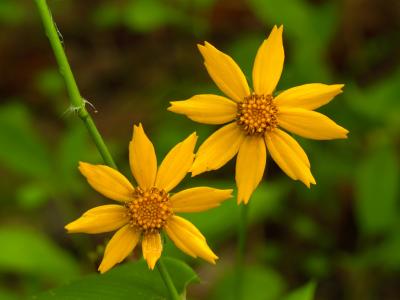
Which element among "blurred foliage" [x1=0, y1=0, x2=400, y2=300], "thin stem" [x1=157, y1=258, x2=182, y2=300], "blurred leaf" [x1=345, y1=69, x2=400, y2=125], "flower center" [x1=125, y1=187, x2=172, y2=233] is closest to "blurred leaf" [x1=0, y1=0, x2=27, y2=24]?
"blurred foliage" [x1=0, y1=0, x2=400, y2=300]

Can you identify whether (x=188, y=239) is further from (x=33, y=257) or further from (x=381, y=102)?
(x=381, y=102)

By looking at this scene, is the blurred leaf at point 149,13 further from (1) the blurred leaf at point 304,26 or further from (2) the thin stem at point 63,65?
(2) the thin stem at point 63,65

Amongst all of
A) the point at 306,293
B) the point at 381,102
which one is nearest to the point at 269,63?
the point at 306,293

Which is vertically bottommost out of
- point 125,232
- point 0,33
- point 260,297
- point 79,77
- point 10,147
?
point 125,232

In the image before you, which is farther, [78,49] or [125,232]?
[78,49]

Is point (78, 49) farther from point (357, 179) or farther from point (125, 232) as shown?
point (125, 232)

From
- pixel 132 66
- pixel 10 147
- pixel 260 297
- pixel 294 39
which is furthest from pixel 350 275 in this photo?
pixel 132 66

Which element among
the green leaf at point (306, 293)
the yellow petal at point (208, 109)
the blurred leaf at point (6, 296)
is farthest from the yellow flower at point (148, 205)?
the blurred leaf at point (6, 296)

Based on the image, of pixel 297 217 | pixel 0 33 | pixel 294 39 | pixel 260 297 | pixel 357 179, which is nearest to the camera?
pixel 260 297
